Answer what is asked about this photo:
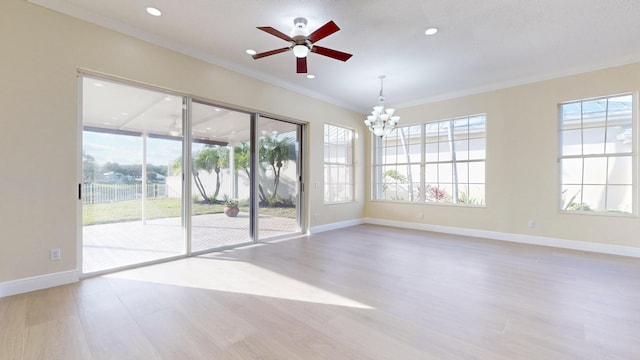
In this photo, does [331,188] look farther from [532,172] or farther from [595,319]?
[595,319]

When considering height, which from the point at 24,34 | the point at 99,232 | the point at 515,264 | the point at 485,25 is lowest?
the point at 515,264

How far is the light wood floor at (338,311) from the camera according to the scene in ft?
6.22

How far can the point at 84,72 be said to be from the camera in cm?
326

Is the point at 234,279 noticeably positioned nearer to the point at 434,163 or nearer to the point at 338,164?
the point at 338,164

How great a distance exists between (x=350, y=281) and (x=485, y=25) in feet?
11.9

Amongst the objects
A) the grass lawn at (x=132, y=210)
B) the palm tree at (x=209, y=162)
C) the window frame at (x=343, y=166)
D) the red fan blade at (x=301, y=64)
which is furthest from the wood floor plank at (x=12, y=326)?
the window frame at (x=343, y=166)

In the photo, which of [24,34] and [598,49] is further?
[598,49]

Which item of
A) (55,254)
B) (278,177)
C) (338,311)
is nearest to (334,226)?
(278,177)

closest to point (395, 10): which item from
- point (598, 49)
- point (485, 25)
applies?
point (485, 25)

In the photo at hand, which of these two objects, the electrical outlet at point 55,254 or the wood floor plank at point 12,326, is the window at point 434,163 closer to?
the electrical outlet at point 55,254

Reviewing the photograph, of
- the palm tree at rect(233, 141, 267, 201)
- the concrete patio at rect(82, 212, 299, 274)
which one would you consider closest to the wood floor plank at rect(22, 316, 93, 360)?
the concrete patio at rect(82, 212, 299, 274)

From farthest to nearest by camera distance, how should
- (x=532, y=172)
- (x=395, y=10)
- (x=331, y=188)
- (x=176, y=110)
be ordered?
(x=331, y=188)
(x=532, y=172)
(x=176, y=110)
(x=395, y=10)

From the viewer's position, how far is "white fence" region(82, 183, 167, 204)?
3.35m

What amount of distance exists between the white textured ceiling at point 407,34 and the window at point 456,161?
1.17m
